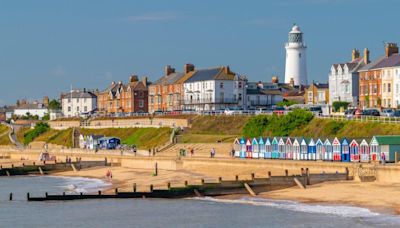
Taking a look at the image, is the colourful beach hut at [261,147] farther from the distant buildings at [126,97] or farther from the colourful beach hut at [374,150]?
the distant buildings at [126,97]

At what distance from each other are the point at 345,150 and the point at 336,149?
109 centimetres

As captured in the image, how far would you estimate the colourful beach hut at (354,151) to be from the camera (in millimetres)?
66875

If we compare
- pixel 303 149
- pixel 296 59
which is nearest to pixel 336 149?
pixel 303 149

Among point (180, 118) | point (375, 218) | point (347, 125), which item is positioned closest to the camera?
point (375, 218)

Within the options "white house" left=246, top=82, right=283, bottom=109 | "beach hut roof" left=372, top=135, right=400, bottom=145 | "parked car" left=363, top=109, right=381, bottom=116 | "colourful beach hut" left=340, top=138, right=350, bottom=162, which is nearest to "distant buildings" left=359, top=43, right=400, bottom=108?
"parked car" left=363, top=109, right=381, bottom=116

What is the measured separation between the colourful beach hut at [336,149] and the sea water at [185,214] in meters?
13.8

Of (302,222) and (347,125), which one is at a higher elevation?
(347,125)

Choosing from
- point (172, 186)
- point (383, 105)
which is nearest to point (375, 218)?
point (172, 186)

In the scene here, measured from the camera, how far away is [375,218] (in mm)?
46594

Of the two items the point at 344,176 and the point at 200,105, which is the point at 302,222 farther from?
the point at 200,105

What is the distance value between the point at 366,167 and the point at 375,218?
14413 mm

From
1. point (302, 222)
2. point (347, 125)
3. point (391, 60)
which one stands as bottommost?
point (302, 222)

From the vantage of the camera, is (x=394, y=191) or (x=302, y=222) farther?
(x=394, y=191)

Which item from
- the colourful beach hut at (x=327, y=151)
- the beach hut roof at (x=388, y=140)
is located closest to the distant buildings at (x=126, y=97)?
the colourful beach hut at (x=327, y=151)
